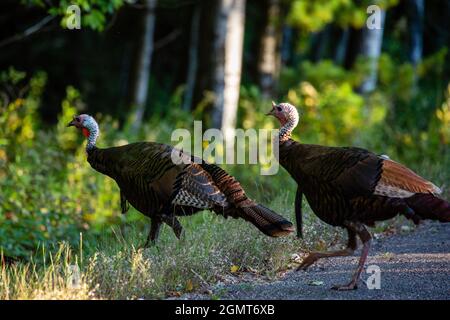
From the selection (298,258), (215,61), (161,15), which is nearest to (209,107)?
(215,61)

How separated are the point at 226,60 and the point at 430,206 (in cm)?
728

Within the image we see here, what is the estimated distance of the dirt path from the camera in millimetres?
6094

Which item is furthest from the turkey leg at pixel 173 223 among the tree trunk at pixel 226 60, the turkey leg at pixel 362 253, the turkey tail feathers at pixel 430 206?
the tree trunk at pixel 226 60

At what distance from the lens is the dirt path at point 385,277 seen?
20.0 ft

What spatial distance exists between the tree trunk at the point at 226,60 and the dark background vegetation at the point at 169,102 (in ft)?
0.07

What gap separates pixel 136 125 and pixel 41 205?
4.34m

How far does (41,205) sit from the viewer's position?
10.2m

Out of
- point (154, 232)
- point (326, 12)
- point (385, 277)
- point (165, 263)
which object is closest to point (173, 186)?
point (154, 232)

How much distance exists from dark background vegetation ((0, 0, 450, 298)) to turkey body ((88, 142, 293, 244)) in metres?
0.40

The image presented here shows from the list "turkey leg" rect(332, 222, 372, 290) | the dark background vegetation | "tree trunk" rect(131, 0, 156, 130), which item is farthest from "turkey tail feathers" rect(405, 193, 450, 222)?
"tree trunk" rect(131, 0, 156, 130)

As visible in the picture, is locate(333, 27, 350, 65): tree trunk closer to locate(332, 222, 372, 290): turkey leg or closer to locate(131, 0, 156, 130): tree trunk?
locate(131, 0, 156, 130): tree trunk

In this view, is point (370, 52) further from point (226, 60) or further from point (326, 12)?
point (226, 60)

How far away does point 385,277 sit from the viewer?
6.62 metres
